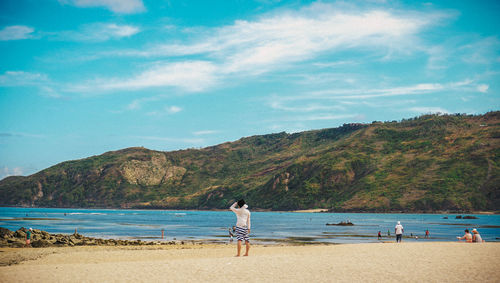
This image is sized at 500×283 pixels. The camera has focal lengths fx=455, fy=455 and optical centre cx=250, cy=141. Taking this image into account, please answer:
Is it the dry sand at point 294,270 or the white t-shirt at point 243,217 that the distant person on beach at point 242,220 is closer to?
the white t-shirt at point 243,217

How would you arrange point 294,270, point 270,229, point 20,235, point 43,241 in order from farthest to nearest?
point 270,229
point 20,235
point 43,241
point 294,270

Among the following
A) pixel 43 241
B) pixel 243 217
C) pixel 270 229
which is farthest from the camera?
pixel 270 229

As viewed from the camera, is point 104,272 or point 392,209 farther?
point 392,209

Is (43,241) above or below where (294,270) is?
below

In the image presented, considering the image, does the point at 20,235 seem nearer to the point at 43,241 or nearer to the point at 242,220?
the point at 43,241

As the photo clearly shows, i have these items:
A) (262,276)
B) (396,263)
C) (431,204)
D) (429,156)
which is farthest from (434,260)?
(429,156)

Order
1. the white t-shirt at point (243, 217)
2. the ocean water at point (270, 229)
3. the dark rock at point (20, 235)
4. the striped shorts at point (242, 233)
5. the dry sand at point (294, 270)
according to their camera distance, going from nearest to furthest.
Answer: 1. the dry sand at point (294, 270)
2. the white t-shirt at point (243, 217)
3. the striped shorts at point (242, 233)
4. the dark rock at point (20, 235)
5. the ocean water at point (270, 229)

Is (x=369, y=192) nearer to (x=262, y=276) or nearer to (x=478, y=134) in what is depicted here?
(x=478, y=134)

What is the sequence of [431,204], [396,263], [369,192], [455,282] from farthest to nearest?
1. [369,192]
2. [431,204]
3. [396,263]
4. [455,282]

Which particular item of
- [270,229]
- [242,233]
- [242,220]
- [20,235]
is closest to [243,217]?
[242,220]

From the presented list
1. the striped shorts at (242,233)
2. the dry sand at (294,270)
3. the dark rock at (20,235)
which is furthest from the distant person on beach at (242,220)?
the dark rock at (20,235)

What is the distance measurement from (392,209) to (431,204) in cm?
1448

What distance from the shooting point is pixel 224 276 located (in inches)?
690

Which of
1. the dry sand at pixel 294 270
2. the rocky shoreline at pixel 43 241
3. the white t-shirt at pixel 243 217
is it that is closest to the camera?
the dry sand at pixel 294 270
